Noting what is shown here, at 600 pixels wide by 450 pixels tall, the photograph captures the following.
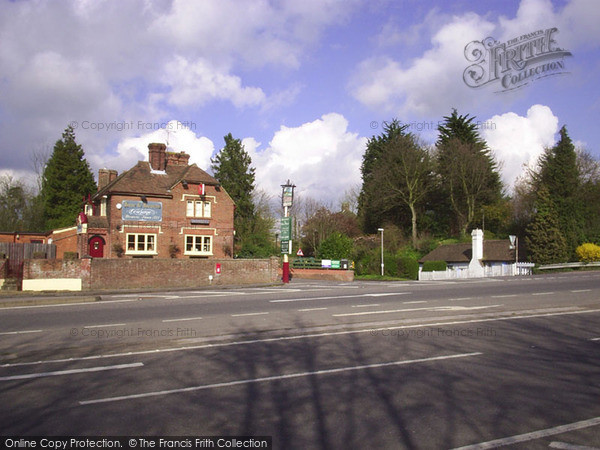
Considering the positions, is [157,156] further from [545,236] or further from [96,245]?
[545,236]

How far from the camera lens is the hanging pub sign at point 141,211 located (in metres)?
37.0

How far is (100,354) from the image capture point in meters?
10.1

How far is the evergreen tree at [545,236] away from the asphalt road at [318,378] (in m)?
31.3

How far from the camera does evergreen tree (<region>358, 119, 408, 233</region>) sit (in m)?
58.5

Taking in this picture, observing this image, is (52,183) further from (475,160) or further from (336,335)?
(336,335)

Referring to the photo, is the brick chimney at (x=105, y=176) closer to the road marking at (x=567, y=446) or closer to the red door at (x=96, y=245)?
the red door at (x=96, y=245)

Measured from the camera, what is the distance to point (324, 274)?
143ft

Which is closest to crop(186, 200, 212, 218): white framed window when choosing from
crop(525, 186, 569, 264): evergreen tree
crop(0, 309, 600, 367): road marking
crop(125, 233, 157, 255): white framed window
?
crop(125, 233, 157, 255): white framed window

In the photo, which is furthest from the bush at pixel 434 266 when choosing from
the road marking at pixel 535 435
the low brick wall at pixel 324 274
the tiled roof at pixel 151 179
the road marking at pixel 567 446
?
the road marking at pixel 567 446

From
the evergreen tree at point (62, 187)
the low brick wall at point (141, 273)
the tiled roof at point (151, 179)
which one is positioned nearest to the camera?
the low brick wall at point (141, 273)

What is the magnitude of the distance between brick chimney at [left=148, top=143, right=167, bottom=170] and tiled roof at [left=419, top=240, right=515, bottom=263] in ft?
90.3

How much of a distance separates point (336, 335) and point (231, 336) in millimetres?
2578

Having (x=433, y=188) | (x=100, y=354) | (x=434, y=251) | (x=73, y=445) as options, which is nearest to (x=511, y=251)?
(x=434, y=251)

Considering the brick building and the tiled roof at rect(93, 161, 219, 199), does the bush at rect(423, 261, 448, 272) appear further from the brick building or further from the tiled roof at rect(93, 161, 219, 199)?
the tiled roof at rect(93, 161, 219, 199)
